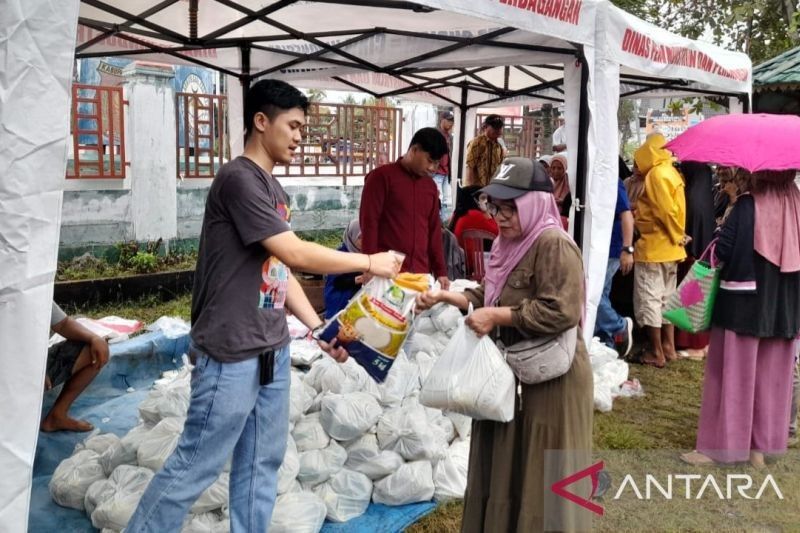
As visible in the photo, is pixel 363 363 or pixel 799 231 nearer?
pixel 363 363

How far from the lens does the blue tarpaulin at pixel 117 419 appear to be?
3.25 meters

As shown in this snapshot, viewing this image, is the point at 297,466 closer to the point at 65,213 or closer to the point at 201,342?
the point at 201,342

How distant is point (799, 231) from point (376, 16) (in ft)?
9.26

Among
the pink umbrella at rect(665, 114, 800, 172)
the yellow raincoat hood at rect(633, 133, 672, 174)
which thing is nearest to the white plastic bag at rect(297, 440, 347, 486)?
the pink umbrella at rect(665, 114, 800, 172)

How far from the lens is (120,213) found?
8.54 m

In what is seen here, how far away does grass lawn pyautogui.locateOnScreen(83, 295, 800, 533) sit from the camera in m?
3.61

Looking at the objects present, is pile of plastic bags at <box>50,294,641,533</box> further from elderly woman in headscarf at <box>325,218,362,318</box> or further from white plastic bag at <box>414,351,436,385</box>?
elderly woman in headscarf at <box>325,218,362,318</box>

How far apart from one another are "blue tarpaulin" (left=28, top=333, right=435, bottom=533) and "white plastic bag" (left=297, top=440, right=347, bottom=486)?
24 centimetres

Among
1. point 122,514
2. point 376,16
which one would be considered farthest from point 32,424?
point 376,16

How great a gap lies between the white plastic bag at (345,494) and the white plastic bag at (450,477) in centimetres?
36

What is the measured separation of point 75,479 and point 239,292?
169 centimetres

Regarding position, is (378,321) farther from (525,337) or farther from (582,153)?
(582,153)

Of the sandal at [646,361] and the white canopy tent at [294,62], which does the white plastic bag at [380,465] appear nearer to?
the white canopy tent at [294,62]

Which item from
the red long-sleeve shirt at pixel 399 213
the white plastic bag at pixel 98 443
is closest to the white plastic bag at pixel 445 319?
the red long-sleeve shirt at pixel 399 213
